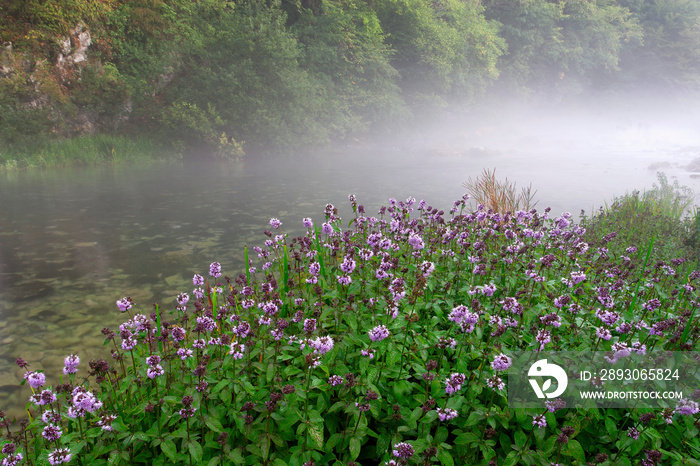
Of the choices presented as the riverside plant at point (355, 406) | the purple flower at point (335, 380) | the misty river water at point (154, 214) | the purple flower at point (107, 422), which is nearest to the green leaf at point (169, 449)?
the riverside plant at point (355, 406)

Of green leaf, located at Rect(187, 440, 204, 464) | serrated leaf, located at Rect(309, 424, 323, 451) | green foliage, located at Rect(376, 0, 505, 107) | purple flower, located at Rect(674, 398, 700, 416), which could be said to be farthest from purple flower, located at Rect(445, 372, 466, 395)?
green foliage, located at Rect(376, 0, 505, 107)

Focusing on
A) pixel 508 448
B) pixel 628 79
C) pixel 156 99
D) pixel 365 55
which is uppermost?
pixel 628 79

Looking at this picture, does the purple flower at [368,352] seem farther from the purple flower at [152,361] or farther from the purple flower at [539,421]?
the purple flower at [152,361]

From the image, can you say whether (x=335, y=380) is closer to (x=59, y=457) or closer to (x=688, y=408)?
(x=59, y=457)

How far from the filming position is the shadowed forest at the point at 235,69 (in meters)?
21.3

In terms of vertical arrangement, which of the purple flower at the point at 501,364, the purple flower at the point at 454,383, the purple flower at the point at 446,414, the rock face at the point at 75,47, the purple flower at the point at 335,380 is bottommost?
the purple flower at the point at 446,414

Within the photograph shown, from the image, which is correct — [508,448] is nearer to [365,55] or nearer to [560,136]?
[365,55]

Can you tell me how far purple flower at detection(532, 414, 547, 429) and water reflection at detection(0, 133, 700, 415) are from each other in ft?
17.7

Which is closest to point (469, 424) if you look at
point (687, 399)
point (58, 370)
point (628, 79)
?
point (687, 399)

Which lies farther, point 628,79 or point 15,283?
point 628,79

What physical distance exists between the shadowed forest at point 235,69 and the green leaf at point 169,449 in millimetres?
24819

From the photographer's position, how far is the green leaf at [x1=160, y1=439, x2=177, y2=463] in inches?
99.0

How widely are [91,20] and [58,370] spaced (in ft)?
86.6

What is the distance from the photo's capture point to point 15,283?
25.6 ft
